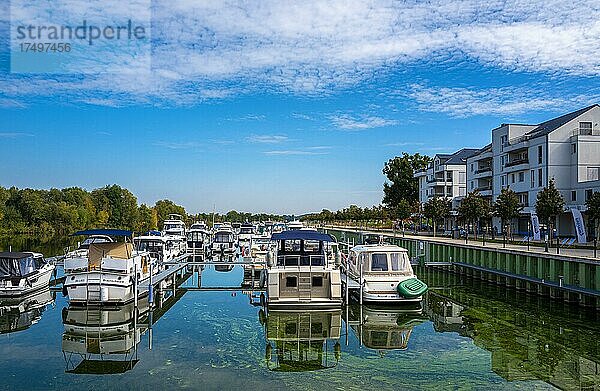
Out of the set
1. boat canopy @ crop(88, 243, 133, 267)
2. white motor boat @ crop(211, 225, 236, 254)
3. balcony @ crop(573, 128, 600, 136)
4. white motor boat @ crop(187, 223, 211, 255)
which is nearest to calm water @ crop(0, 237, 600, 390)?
boat canopy @ crop(88, 243, 133, 267)

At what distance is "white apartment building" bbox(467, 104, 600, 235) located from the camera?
48781 millimetres

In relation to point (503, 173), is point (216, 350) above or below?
below

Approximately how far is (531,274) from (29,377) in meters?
21.6

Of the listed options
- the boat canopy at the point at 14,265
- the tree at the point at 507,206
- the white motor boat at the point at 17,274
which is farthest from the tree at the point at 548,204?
the boat canopy at the point at 14,265

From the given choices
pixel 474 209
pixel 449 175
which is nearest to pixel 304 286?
pixel 474 209

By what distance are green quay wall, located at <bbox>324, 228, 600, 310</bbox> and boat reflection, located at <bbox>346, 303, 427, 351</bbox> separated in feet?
20.6

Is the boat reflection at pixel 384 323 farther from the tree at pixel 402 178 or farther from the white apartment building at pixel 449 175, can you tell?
the tree at pixel 402 178

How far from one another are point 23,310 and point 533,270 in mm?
22147

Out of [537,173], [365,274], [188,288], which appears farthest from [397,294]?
[537,173]

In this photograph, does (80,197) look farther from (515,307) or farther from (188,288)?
(515,307)

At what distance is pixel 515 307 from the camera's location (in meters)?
23.1

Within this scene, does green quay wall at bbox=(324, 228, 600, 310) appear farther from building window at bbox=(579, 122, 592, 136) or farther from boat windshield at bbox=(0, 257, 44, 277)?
boat windshield at bbox=(0, 257, 44, 277)

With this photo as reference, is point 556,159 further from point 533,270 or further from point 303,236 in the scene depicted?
point 303,236

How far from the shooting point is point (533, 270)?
85.8ft
